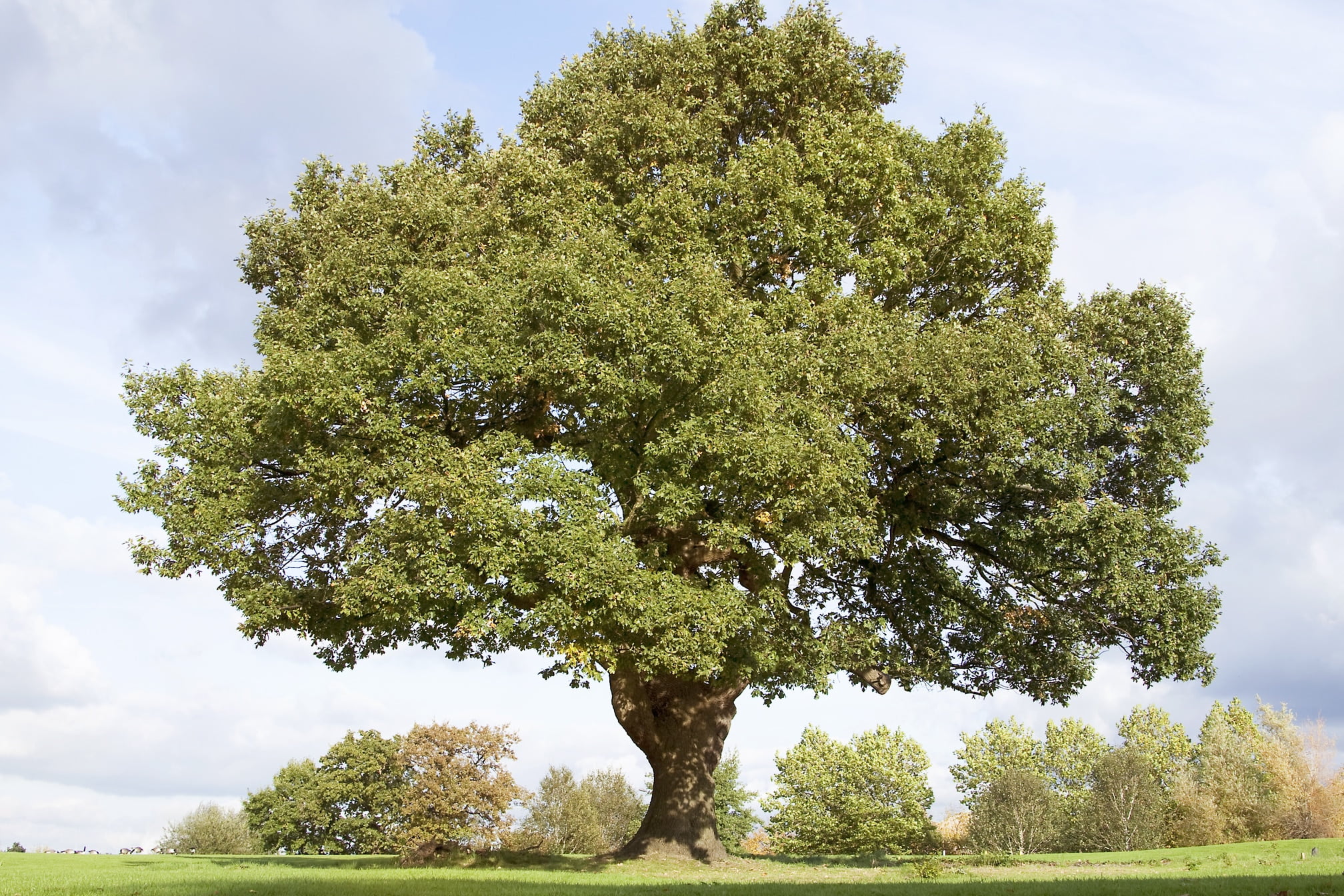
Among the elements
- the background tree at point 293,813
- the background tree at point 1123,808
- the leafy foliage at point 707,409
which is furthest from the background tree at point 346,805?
the background tree at point 1123,808

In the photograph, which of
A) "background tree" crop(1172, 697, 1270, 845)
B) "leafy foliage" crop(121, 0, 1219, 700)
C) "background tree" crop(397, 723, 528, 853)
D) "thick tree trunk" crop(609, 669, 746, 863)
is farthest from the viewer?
"background tree" crop(1172, 697, 1270, 845)

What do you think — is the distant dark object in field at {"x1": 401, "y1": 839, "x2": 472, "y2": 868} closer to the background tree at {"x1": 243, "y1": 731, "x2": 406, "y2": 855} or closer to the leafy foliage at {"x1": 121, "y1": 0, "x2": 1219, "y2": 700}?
the leafy foliage at {"x1": 121, "y1": 0, "x2": 1219, "y2": 700}

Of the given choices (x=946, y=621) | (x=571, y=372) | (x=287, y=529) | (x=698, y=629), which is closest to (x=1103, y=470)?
(x=946, y=621)

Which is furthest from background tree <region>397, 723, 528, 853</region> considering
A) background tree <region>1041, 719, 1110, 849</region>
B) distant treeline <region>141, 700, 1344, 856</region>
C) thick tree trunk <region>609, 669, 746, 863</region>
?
background tree <region>1041, 719, 1110, 849</region>

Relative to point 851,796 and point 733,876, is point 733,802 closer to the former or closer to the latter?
point 851,796

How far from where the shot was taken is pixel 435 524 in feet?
64.8

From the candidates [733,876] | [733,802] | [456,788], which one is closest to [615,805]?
[733,802]

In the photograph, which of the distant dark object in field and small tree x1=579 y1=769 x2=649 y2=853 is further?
small tree x1=579 y1=769 x2=649 y2=853

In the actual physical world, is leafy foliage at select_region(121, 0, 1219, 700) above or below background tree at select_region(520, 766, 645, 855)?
above

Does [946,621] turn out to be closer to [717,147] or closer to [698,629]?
[698,629]

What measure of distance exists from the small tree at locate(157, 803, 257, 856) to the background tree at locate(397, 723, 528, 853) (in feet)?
93.4

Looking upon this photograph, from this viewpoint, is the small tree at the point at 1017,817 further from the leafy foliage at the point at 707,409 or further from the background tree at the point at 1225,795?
the leafy foliage at the point at 707,409

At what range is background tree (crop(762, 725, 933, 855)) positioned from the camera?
56.4m

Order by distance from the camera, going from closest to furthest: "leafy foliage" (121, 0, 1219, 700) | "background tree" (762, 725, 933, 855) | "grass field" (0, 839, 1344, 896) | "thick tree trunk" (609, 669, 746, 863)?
"grass field" (0, 839, 1344, 896) < "leafy foliage" (121, 0, 1219, 700) < "thick tree trunk" (609, 669, 746, 863) < "background tree" (762, 725, 933, 855)
